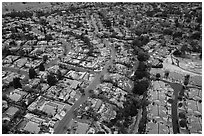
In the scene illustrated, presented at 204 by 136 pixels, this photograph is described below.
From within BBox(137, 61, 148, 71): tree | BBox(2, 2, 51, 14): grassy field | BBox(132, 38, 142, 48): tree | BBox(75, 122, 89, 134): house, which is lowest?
BBox(75, 122, 89, 134): house

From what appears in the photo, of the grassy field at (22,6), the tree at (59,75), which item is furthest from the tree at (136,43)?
the grassy field at (22,6)

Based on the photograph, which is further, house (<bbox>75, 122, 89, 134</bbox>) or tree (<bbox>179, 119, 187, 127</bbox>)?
tree (<bbox>179, 119, 187, 127</bbox>)

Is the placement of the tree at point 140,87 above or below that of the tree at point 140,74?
below

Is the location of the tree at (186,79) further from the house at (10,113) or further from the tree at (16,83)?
the tree at (16,83)

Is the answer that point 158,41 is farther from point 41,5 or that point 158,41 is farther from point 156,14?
point 41,5

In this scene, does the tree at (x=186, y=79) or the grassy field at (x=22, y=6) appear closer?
the tree at (x=186, y=79)

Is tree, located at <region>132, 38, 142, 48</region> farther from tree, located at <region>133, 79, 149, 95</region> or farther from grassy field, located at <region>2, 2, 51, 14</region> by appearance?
grassy field, located at <region>2, 2, 51, 14</region>

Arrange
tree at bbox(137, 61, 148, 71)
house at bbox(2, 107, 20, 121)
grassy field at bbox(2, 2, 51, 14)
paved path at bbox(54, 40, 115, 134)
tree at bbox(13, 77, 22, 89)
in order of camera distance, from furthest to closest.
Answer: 1. grassy field at bbox(2, 2, 51, 14)
2. tree at bbox(137, 61, 148, 71)
3. tree at bbox(13, 77, 22, 89)
4. house at bbox(2, 107, 20, 121)
5. paved path at bbox(54, 40, 115, 134)

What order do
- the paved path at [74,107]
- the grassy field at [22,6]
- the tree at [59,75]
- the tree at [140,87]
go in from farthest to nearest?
the grassy field at [22,6], the tree at [59,75], the tree at [140,87], the paved path at [74,107]

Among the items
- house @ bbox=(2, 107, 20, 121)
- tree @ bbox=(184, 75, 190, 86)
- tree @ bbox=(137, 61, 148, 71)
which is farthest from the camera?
tree @ bbox=(137, 61, 148, 71)

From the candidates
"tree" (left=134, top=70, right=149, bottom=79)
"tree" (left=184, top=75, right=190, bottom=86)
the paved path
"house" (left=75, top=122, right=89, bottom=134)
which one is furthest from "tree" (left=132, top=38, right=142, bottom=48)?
"house" (left=75, top=122, right=89, bottom=134)

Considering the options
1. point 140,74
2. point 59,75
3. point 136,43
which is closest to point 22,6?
point 136,43
